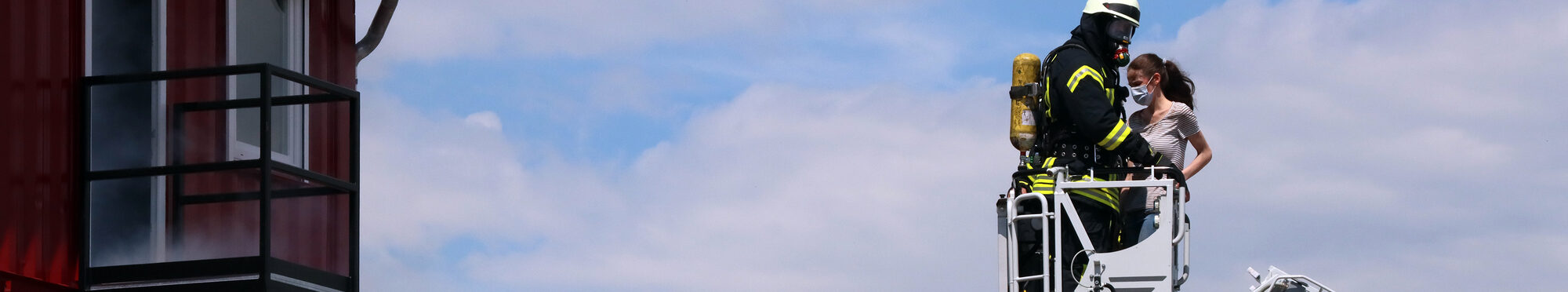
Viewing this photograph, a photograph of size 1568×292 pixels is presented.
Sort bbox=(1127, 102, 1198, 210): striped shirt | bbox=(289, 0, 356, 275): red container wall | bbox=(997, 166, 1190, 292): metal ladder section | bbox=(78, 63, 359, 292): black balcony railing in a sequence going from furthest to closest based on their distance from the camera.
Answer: bbox=(289, 0, 356, 275): red container wall < bbox=(1127, 102, 1198, 210): striped shirt < bbox=(78, 63, 359, 292): black balcony railing < bbox=(997, 166, 1190, 292): metal ladder section

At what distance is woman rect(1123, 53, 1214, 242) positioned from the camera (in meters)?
8.62

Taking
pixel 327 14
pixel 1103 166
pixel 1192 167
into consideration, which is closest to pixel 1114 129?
pixel 1103 166

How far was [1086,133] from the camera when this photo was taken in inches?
312

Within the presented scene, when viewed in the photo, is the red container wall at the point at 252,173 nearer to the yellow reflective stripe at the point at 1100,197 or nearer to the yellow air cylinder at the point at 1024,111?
the yellow air cylinder at the point at 1024,111

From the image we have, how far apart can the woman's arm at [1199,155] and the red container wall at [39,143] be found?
4969 mm

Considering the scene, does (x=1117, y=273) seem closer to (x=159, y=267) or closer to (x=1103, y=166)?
(x=1103, y=166)

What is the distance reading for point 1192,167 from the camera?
8617mm

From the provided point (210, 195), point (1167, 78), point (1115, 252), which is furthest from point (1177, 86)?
point (210, 195)

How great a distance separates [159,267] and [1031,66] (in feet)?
12.8

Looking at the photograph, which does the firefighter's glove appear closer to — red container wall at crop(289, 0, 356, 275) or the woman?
the woman

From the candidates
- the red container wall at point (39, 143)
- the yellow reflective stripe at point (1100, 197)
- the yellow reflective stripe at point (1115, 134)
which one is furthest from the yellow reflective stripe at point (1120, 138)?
the red container wall at point (39, 143)

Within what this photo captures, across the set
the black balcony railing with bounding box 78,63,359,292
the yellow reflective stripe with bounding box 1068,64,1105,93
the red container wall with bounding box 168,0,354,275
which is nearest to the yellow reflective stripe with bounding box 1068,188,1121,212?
the yellow reflective stripe with bounding box 1068,64,1105,93

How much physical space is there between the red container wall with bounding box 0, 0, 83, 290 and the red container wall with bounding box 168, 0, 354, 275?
0.66 m

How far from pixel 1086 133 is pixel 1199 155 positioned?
97cm
